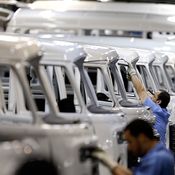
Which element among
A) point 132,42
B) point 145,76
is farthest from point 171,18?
point 145,76

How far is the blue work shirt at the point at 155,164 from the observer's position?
608cm

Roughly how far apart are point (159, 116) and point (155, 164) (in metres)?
4.66

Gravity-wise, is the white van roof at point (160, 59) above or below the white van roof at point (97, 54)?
below

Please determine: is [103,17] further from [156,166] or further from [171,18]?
[156,166]

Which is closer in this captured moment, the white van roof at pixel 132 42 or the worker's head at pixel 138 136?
the worker's head at pixel 138 136

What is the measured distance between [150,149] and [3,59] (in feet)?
5.36

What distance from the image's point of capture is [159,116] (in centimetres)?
1070

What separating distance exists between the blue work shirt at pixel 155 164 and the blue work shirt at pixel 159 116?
4.40 meters

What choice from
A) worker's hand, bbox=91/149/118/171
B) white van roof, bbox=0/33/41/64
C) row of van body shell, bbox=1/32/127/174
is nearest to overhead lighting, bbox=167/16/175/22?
row of van body shell, bbox=1/32/127/174

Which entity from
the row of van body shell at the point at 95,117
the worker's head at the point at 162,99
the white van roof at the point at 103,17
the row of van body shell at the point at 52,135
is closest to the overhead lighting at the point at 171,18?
the white van roof at the point at 103,17

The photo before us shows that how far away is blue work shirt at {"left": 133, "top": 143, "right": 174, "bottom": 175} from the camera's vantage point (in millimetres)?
6078

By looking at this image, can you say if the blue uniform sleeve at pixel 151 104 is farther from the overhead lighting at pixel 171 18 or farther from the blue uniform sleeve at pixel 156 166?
the overhead lighting at pixel 171 18

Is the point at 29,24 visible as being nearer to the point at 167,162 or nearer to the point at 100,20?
the point at 100,20

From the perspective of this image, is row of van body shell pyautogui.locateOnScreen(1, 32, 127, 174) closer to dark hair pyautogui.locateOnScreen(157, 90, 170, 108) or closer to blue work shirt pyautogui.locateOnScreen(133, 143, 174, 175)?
blue work shirt pyautogui.locateOnScreen(133, 143, 174, 175)
